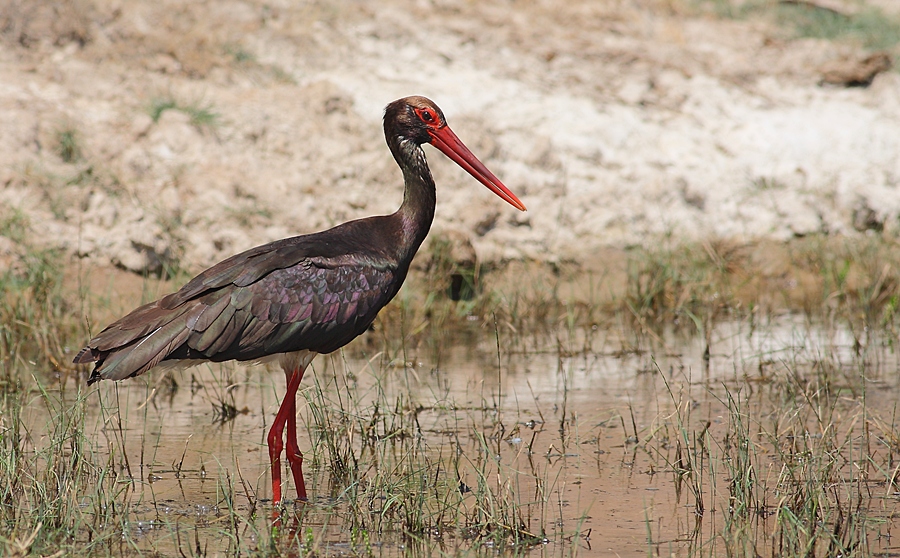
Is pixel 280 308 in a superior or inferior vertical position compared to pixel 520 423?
superior

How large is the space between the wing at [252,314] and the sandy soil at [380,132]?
11.2 feet

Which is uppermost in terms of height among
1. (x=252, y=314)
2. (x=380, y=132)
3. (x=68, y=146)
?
(x=380, y=132)

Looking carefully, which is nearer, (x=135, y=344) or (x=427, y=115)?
(x=135, y=344)

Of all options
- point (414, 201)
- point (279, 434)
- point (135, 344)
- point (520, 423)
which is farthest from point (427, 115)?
point (135, 344)

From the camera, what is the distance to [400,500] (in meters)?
4.48

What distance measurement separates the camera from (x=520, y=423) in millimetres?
6035

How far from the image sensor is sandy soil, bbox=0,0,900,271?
29.0 feet

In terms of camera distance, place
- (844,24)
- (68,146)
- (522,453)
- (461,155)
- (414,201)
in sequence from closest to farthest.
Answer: (522,453) < (414,201) < (461,155) < (68,146) < (844,24)

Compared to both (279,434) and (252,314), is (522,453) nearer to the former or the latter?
(279,434)

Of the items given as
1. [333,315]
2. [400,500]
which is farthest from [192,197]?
[400,500]

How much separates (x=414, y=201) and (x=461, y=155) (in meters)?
0.46

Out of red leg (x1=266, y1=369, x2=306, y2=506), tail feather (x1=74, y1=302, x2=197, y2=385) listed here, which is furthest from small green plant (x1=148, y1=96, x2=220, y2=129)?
tail feather (x1=74, y1=302, x2=197, y2=385)

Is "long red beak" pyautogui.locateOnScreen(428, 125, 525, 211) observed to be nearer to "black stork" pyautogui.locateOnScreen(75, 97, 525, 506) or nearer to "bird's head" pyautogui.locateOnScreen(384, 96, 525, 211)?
"bird's head" pyautogui.locateOnScreen(384, 96, 525, 211)

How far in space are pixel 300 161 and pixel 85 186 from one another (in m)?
1.65
